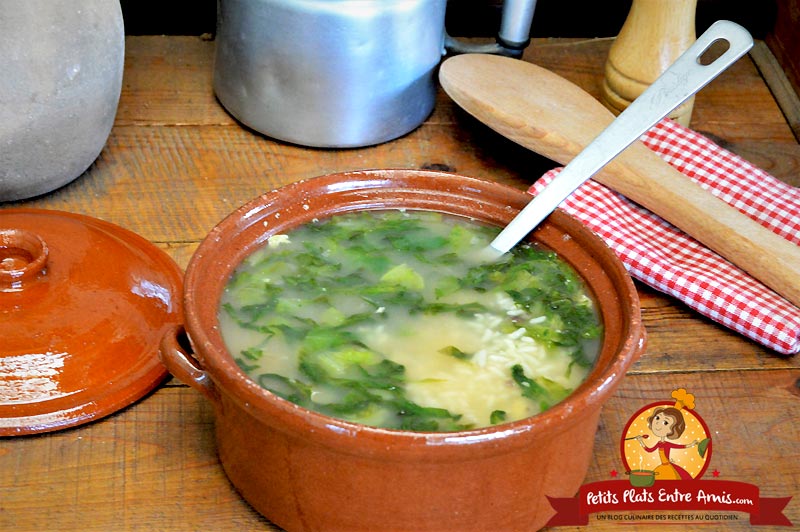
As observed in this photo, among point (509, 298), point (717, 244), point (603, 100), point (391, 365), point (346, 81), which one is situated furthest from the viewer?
point (603, 100)

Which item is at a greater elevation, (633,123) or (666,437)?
(633,123)

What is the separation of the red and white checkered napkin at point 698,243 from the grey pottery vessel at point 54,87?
607mm

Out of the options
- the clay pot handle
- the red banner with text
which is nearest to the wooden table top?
the red banner with text

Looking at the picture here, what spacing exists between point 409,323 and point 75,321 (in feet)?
1.31

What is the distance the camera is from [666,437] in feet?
3.68

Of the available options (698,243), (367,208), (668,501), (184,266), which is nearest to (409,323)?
(367,208)

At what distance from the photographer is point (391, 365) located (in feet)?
3.42

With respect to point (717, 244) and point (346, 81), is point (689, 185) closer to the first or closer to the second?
point (717, 244)

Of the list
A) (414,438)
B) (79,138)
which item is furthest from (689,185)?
(79,138)

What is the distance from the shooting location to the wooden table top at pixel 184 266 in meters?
1.10

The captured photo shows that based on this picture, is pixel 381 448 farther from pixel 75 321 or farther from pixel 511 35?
pixel 511 35

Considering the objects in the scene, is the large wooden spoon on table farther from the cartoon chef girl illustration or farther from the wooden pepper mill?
the cartoon chef girl illustration

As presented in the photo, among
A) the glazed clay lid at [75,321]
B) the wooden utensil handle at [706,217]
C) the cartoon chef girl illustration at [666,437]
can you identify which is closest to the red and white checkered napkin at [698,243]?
the wooden utensil handle at [706,217]

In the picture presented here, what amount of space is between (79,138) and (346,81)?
1.26 ft
